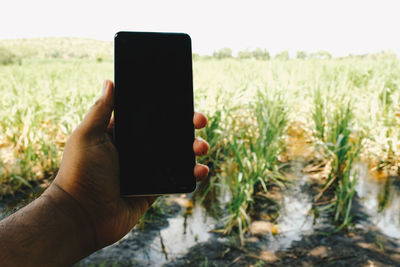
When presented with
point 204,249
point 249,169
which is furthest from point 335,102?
point 204,249

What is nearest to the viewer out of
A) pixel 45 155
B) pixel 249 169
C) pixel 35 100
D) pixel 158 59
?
pixel 158 59

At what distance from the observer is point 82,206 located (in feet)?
3.17

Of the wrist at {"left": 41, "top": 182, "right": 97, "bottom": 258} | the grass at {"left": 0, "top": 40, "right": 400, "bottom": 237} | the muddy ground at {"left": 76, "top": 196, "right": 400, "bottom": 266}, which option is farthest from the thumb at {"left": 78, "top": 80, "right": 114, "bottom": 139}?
the grass at {"left": 0, "top": 40, "right": 400, "bottom": 237}

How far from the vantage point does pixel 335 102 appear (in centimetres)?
281

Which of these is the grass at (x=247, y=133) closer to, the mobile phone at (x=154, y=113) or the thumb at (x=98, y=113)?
the mobile phone at (x=154, y=113)

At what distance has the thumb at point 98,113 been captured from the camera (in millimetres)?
990

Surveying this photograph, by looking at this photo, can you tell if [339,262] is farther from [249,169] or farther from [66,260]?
[66,260]

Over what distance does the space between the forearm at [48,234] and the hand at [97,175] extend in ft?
0.08

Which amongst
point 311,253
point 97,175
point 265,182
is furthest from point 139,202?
point 265,182

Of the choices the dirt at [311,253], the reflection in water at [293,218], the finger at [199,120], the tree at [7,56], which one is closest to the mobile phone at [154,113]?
the finger at [199,120]

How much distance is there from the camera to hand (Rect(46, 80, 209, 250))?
3.19 feet

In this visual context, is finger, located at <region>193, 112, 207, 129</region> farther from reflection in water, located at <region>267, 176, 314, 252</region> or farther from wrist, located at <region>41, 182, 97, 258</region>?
reflection in water, located at <region>267, 176, 314, 252</region>

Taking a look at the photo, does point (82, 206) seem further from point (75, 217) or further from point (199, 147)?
point (199, 147)

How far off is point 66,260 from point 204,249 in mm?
1055
